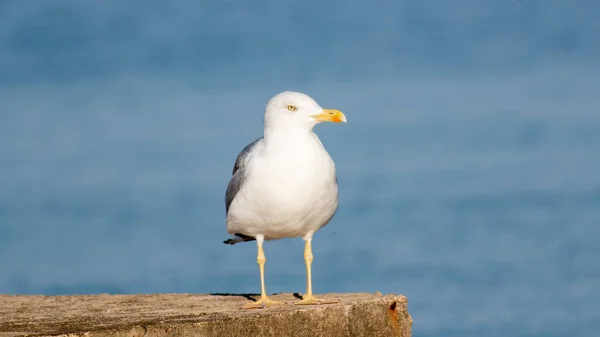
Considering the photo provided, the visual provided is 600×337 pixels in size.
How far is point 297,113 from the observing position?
12508 millimetres

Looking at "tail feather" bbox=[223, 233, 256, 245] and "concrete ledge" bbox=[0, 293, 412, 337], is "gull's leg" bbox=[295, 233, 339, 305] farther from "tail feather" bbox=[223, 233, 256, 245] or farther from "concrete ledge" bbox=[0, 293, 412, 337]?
"tail feather" bbox=[223, 233, 256, 245]

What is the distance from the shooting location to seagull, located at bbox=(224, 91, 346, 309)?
12164 millimetres

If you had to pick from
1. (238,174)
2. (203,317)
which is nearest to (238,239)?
(238,174)

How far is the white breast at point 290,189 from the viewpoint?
478 inches

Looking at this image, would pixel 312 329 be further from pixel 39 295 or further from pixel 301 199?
pixel 39 295

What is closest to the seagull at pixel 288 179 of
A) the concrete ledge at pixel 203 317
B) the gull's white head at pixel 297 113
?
the gull's white head at pixel 297 113

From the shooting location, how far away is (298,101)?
12500mm

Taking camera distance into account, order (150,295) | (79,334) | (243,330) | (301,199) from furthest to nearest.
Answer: (150,295) → (301,199) → (243,330) → (79,334)

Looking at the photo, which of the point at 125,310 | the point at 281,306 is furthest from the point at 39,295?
the point at 281,306

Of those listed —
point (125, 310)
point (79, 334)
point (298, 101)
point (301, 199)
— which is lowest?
point (79, 334)

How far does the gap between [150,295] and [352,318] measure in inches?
144

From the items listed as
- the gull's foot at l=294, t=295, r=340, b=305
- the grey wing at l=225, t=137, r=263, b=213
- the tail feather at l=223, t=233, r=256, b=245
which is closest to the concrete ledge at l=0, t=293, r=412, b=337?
the gull's foot at l=294, t=295, r=340, b=305

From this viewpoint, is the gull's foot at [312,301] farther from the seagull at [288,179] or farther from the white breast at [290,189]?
the white breast at [290,189]

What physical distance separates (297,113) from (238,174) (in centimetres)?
111
